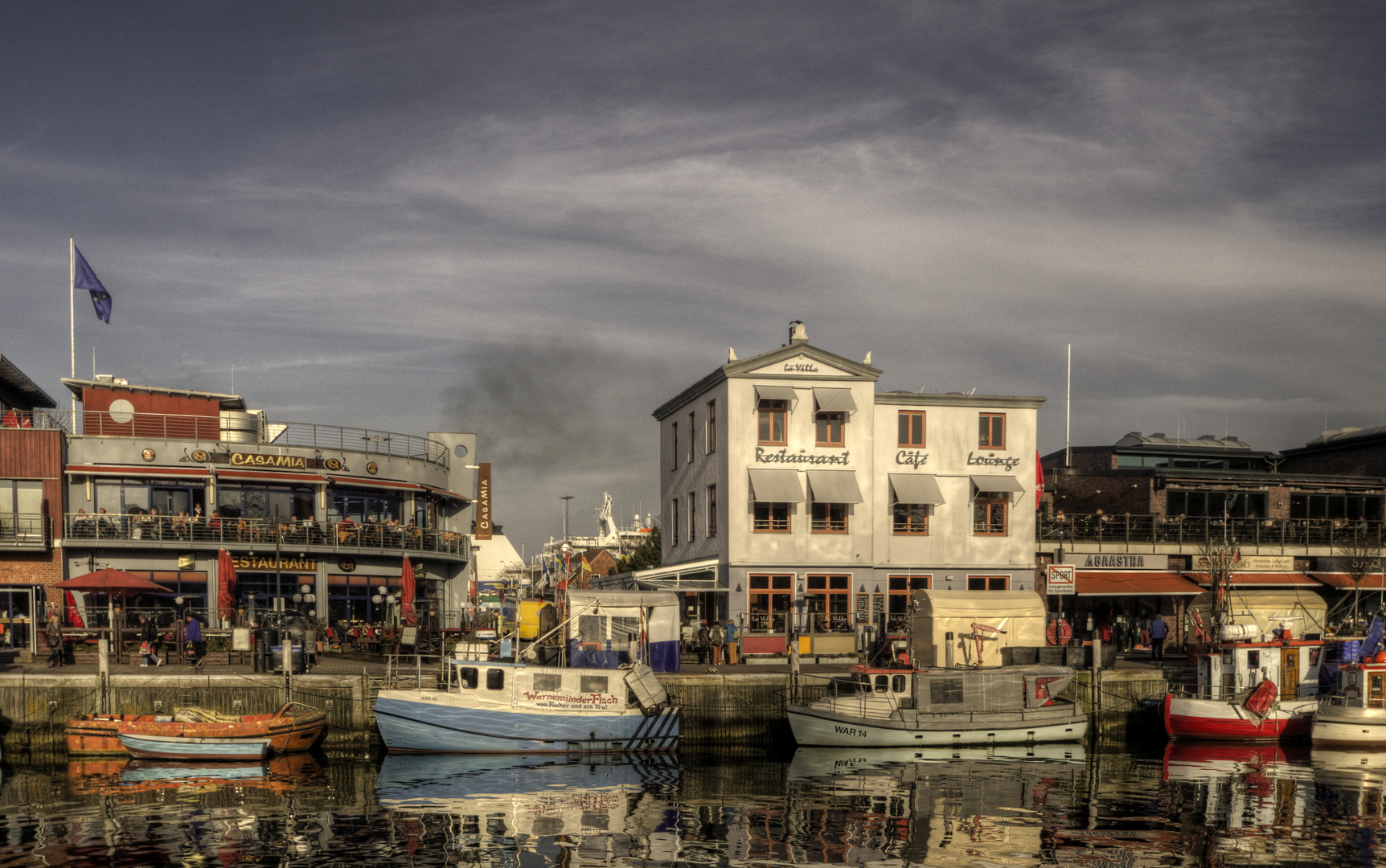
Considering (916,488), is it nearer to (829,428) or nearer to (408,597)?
(829,428)

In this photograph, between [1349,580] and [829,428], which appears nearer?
[829,428]

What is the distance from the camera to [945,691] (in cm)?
3666

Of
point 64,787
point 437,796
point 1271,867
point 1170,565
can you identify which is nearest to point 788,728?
point 437,796

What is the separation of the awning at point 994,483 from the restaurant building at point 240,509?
2286cm

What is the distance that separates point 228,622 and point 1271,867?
3540cm

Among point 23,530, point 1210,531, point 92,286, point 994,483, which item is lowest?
point 1210,531

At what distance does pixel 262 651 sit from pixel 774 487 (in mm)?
19786

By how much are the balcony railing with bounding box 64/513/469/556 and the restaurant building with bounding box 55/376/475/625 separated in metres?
0.05

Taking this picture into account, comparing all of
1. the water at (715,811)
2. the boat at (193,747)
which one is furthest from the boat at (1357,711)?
the boat at (193,747)

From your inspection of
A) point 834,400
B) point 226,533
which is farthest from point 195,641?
point 834,400

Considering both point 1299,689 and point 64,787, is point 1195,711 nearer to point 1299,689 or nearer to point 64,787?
point 1299,689

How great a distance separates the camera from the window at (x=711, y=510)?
50.7 m

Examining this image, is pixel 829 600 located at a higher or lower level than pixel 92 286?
lower

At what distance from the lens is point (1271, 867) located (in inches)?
909
